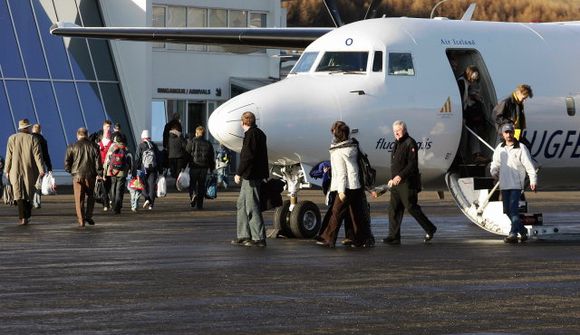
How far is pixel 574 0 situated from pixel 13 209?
42440 millimetres

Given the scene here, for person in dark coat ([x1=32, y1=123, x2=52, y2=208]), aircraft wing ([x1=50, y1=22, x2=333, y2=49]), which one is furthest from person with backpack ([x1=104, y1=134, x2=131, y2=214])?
aircraft wing ([x1=50, y1=22, x2=333, y2=49])

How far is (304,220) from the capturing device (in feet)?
67.8

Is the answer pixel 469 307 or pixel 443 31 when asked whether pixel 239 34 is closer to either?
pixel 443 31

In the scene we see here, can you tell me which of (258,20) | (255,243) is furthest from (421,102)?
(258,20)

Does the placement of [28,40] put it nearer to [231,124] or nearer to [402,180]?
[231,124]

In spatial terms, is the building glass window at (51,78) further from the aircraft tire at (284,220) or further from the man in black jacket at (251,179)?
the man in black jacket at (251,179)

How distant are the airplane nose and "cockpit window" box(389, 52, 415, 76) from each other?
7.74 ft

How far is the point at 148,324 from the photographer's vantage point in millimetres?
11492

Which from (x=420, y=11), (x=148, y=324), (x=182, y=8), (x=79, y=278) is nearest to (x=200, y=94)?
(x=182, y=8)

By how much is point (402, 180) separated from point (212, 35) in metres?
12.7

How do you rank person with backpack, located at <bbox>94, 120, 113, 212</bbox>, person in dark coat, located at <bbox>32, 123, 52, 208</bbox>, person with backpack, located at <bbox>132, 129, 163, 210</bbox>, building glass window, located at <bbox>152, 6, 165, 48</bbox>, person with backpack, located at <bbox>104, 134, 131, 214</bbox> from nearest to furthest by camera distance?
person in dark coat, located at <bbox>32, 123, 52, 208</bbox> → person with backpack, located at <bbox>104, 134, 131, 214</bbox> → person with backpack, located at <bbox>94, 120, 113, 212</bbox> → person with backpack, located at <bbox>132, 129, 163, 210</bbox> → building glass window, located at <bbox>152, 6, 165, 48</bbox>

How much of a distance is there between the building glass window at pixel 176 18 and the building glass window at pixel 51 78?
4.50m

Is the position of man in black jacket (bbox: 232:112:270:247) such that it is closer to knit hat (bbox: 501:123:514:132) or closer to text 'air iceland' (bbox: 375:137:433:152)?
text 'air iceland' (bbox: 375:137:433:152)

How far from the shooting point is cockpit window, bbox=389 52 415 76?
2103cm
